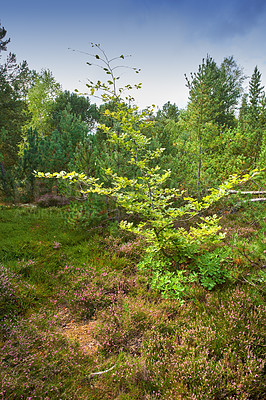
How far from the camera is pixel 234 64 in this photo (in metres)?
30.2

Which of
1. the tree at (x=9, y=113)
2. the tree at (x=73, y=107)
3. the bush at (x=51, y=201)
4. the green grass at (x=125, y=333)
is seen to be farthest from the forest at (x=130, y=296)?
the tree at (x=73, y=107)

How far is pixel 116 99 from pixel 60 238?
4.74 meters

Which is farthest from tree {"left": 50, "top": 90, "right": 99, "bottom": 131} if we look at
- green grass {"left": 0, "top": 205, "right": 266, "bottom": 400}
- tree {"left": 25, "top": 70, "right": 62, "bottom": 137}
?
green grass {"left": 0, "top": 205, "right": 266, "bottom": 400}

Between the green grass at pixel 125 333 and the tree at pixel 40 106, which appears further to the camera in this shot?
the tree at pixel 40 106

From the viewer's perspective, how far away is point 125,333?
314cm

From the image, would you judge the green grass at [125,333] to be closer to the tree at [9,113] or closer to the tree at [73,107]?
the tree at [9,113]

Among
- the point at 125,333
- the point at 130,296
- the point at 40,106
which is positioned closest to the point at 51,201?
the point at 130,296

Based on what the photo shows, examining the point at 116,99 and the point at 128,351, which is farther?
the point at 116,99

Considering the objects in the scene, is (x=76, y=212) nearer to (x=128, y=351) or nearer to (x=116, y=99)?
(x=116, y=99)

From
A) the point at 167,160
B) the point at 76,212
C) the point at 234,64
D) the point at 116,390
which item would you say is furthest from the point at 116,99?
the point at 234,64

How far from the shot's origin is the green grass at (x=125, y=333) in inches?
90.0

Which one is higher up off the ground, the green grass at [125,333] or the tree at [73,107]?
the tree at [73,107]

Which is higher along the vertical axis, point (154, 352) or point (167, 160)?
point (167, 160)

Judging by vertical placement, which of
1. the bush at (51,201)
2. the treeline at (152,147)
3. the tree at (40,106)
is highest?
the tree at (40,106)
